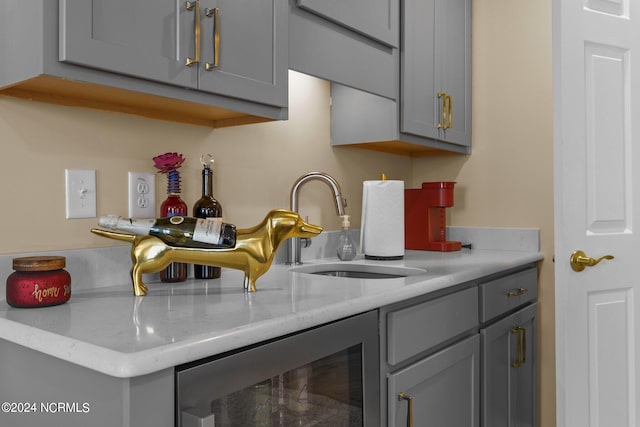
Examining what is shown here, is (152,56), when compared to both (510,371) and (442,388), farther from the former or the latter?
(510,371)

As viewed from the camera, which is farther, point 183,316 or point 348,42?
point 348,42

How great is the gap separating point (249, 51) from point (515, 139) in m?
1.54

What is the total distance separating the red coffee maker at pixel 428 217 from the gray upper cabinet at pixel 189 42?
110cm

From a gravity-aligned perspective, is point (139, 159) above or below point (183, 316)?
above

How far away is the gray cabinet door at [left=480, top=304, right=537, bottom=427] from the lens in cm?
183

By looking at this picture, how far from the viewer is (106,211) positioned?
136 centimetres

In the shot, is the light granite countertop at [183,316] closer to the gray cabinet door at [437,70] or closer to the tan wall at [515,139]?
the gray cabinet door at [437,70]

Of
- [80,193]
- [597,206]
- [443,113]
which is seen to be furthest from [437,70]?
[80,193]

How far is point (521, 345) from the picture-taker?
83.4 inches

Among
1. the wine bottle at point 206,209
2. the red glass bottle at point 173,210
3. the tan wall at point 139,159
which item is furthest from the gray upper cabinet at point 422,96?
the red glass bottle at point 173,210

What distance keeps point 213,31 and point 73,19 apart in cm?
33

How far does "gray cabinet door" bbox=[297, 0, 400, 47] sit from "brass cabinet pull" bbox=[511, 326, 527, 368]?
4.00ft

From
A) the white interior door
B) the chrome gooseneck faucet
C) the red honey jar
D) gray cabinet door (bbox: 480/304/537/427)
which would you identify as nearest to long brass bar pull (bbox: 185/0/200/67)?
the red honey jar

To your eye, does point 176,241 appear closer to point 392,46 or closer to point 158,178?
point 158,178
